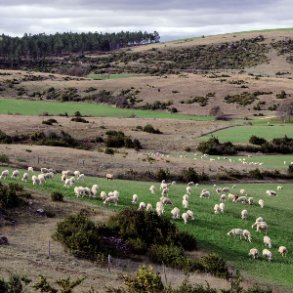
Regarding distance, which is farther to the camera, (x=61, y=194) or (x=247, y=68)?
(x=247, y=68)

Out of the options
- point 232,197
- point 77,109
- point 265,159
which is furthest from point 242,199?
point 77,109

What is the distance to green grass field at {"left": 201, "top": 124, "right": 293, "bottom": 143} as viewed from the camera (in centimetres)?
5659

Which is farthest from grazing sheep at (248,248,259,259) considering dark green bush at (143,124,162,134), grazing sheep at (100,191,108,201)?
dark green bush at (143,124,162,134)

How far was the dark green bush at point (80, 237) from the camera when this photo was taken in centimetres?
2084

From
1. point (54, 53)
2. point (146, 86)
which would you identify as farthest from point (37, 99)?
point (54, 53)

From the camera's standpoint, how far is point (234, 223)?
27.0 meters

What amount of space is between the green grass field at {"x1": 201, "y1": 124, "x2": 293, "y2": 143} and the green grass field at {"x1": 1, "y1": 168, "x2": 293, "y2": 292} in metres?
21.1

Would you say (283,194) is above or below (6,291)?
below

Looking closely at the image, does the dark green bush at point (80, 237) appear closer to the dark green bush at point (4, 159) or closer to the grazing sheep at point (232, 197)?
the grazing sheep at point (232, 197)

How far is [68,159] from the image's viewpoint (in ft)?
132

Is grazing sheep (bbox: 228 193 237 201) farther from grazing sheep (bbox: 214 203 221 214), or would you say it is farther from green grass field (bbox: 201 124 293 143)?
green grass field (bbox: 201 124 293 143)

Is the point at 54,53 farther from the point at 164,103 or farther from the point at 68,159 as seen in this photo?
the point at 68,159

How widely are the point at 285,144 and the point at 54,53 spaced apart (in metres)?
154

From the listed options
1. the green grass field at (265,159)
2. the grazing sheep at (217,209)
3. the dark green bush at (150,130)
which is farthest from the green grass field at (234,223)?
the dark green bush at (150,130)
